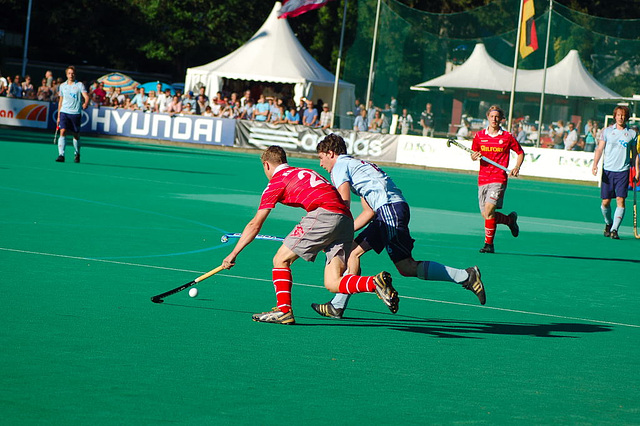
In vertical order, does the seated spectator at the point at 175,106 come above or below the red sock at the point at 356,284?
above

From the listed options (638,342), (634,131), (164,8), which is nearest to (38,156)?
(634,131)

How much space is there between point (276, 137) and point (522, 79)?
1174 cm

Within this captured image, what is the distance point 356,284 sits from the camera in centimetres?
790

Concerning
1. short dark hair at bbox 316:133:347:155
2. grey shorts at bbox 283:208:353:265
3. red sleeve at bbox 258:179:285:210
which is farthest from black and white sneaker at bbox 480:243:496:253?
red sleeve at bbox 258:179:285:210

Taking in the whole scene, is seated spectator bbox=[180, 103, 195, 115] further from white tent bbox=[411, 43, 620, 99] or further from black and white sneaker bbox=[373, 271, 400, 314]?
black and white sneaker bbox=[373, 271, 400, 314]

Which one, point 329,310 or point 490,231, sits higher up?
point 490,231

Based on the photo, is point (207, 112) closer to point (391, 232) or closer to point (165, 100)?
point (165, 100)

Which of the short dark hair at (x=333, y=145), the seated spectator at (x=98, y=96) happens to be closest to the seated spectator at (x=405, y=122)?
the seated spectator at (x=98, y=96)

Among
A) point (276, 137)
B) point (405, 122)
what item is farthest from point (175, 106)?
point (405, 122)

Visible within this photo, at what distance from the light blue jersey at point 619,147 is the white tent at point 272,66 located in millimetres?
25169

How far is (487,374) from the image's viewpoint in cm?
684

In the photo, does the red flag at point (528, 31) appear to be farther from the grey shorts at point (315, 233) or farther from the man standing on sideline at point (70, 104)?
the grey shorts at point (315, 233)

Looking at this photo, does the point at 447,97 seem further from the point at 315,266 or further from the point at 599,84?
the point at 315,266

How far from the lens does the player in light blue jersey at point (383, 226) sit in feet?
28.3
